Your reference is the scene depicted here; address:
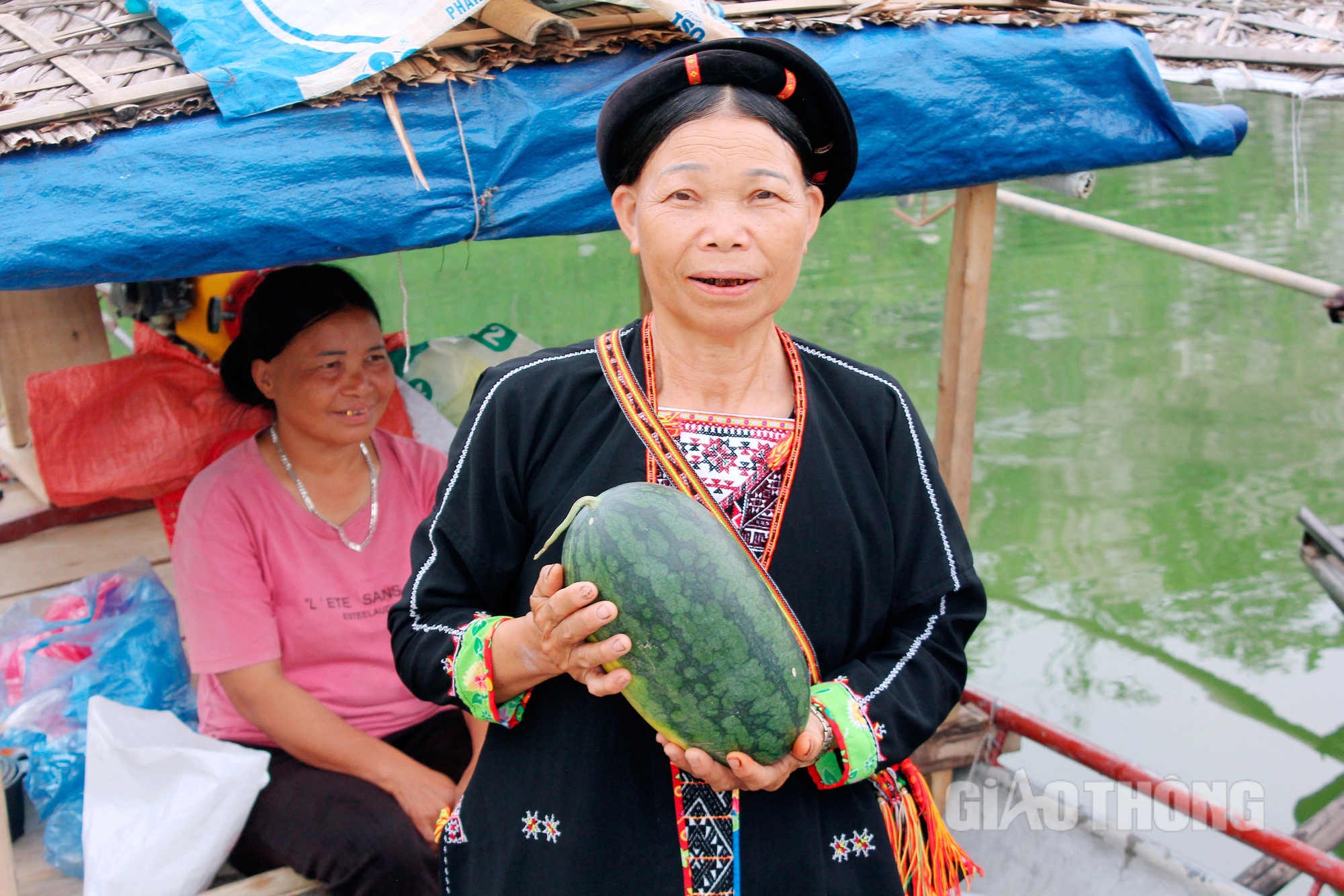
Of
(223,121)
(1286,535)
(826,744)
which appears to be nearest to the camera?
(826,744)

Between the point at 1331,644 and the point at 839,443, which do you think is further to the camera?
the point at 1331,644

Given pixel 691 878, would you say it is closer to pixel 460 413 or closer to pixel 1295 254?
pixel 460 413

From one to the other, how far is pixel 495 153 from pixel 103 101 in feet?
2.32

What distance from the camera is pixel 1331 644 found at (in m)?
5.33

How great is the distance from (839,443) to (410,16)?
1249 millimetres

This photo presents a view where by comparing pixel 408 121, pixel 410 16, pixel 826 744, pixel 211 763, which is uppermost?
pixel 410 16

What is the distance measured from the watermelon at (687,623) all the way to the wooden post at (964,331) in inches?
64.2

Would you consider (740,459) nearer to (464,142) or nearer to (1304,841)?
(464,142)

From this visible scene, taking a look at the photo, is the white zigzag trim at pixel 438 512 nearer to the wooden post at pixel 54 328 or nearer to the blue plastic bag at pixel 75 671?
the blue plastic bag at pixel 75 671

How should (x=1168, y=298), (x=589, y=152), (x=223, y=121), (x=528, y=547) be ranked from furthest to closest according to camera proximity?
(x=1168, y=298) → (x=589, y=152) → (x=223, y=121) → (x=528, y=547)

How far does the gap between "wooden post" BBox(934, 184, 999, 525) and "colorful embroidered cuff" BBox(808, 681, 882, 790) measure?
152 cm

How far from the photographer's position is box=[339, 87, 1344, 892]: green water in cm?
492

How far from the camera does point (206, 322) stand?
3381 millimetres

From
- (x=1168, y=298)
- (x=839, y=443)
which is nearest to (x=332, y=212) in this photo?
(x=839, y=443)
